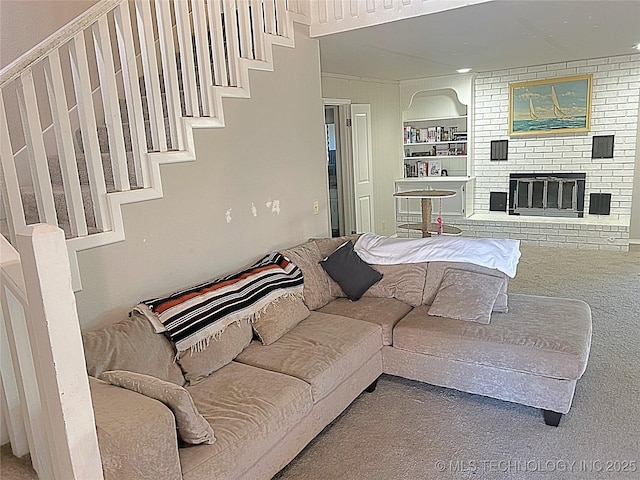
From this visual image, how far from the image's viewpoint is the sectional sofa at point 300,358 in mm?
1715

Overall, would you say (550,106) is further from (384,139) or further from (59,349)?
(59,349)

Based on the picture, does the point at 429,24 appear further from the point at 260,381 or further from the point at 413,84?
the point at 413,84

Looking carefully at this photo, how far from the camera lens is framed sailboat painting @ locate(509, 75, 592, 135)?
631 centimetres

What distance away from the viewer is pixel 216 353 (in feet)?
8.14

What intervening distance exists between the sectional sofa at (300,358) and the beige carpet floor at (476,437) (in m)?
0.12

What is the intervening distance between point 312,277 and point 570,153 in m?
4.89

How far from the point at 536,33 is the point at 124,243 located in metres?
3.84

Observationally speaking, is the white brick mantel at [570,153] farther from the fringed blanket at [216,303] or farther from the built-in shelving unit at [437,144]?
the fringed blanket at [216,303]

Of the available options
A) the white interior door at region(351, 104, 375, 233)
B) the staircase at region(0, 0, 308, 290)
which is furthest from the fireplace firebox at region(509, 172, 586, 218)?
the staircase at region(0, 0, 308, 290)

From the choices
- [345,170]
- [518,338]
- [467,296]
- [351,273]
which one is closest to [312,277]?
[351,273]

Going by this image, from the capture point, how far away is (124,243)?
258 centimetres

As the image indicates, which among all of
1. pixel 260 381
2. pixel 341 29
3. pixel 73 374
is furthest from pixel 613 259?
pixel 73 374

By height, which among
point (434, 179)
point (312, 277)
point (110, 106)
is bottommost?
point (312, 277)

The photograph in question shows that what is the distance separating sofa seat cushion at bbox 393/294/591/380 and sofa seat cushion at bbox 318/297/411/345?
0.06 m
